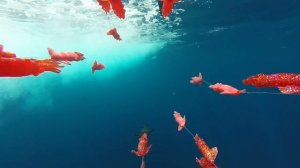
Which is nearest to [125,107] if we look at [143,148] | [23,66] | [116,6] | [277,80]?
[143,148]

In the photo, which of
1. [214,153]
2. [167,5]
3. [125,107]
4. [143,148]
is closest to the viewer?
[167,5]

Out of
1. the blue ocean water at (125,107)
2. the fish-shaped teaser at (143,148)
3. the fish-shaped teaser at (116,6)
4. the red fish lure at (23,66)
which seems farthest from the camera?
the blue ocean water at (125,107)

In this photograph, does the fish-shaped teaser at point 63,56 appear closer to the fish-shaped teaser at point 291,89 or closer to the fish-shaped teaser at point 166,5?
the fish-shaped teaser at point 166,5

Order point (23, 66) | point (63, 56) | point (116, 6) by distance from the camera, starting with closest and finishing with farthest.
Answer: point (23, 66)
point (116, 6)
point (63, 56)

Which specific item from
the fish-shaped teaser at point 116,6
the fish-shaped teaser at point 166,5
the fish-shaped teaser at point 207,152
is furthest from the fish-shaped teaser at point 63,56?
the fish-shaped teaser at point 207,152

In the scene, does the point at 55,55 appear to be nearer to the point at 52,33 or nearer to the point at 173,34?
the point at 173,34

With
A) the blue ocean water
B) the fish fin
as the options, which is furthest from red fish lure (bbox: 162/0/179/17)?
the blue ocean water

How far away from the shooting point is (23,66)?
1870 millimetres

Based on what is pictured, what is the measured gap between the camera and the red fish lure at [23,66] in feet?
5.89

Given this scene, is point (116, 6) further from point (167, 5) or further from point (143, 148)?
point (143, 148)

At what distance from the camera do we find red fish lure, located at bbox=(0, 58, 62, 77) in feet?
5.89

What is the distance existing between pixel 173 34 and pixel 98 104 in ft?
136

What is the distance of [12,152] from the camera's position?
40.2 metres

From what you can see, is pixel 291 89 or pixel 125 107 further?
pixel 125 107
